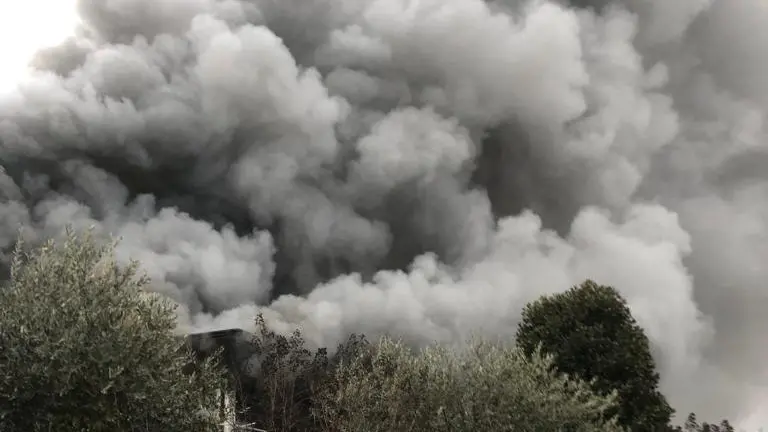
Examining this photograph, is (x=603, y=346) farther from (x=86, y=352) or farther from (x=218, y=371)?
(x=86, y=352)

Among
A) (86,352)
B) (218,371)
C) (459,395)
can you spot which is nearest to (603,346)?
(459,395)

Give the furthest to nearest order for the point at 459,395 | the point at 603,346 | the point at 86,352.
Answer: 1. the point at 603,346
2. the point at 459,395
3. the point at 86,352

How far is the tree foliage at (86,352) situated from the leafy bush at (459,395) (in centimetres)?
1030

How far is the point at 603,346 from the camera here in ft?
146

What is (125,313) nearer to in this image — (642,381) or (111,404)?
(111,404)

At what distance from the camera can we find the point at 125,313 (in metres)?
20.1

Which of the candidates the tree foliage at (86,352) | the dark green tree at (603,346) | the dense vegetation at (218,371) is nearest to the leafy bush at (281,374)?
the dense vegetation at (218,371)

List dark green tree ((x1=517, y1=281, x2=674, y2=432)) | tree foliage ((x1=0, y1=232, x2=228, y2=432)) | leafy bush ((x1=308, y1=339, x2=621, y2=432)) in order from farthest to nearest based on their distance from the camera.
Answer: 1. dark green tree ((x1=517, y1=281, x2=674, y2=432))
2. leafy bush ((x1=308, y1=339, x2=621, y2=432))
3. tree foliage ((x1=0, y1=232, x2=228, y2=432))

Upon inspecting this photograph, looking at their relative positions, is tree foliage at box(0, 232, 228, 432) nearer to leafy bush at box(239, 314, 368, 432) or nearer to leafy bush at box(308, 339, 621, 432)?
leafy bush at box(308, 339, 621, 432)

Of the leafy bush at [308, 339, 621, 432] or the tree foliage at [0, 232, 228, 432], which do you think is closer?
the tree foliage at [0, 232, 228, 432]

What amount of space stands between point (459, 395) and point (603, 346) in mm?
20420

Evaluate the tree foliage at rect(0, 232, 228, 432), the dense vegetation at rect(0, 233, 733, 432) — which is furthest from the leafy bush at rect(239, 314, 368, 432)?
the tree foliage at rect(0, 232, 228, 432)

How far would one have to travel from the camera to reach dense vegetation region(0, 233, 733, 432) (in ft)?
58.5

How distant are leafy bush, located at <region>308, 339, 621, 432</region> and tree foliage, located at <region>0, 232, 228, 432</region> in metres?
10.3
